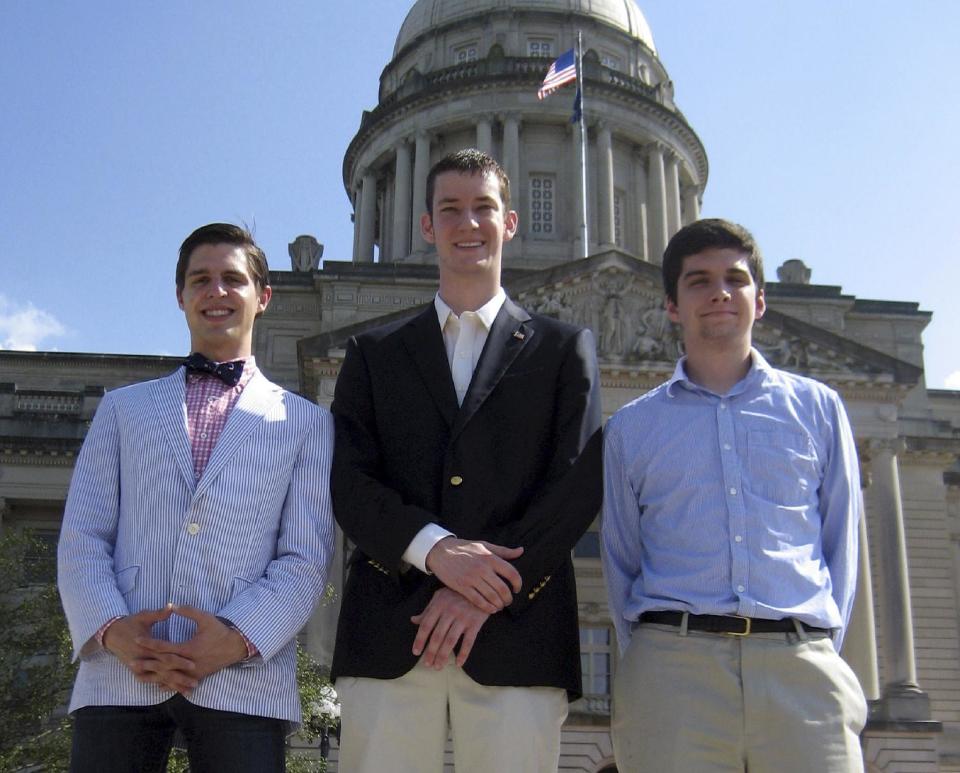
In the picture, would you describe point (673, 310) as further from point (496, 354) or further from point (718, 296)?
point (496, 354)

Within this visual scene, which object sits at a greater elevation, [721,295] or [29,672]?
[721,295]

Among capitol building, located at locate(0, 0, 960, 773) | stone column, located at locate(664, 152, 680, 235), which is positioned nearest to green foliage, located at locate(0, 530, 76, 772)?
capitol building, located at locate(0, 0, 960, 773)

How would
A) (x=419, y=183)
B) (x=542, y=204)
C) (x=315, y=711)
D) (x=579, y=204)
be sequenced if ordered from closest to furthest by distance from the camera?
(x=315, y=711) → (x=579, y=204) → (x=419, y=183) → (x=542, y=204)

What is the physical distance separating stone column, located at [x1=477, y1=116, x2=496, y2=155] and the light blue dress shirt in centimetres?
4067

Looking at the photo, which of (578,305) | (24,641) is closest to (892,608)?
(578,305)

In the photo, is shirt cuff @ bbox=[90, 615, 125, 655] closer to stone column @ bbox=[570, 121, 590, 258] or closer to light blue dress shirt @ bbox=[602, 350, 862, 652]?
light blue dress shirt @ bbox=[602, 350, 862, 652]

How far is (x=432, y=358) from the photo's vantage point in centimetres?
499

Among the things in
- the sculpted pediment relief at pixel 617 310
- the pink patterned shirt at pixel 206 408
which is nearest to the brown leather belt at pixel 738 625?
the pink patterned shirt at pixel 206 408

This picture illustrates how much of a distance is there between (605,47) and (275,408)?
159 feet

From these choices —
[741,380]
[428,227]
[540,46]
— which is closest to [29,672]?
[428,227]

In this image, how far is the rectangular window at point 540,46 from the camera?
162 ft

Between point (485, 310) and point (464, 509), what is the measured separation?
1.02 m

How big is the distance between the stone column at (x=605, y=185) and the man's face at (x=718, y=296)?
3840 centimetres

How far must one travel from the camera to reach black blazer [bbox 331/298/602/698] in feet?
14.4
